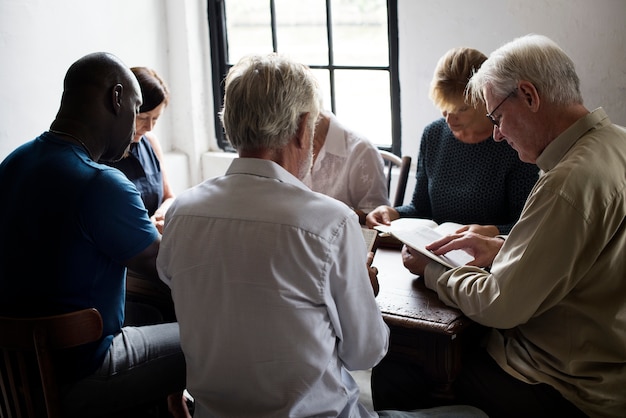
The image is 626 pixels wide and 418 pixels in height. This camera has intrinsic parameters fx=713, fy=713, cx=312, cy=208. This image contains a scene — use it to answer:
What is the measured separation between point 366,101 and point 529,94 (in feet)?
6.97

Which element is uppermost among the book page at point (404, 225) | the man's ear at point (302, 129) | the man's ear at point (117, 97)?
the man's ear at point (117, 97)

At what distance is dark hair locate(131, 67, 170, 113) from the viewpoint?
2.81 meters

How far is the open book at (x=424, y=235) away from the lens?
6.73ft

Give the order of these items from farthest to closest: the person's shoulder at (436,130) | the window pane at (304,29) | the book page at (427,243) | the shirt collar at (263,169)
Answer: the window pane at (304,29)
the person's shoulder at (436,130)
the book page at (427,243)
the shirt collar at (263,169)

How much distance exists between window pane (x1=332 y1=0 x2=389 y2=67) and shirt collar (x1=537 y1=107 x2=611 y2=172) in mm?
2038

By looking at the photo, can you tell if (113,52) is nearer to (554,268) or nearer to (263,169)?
(263,169)

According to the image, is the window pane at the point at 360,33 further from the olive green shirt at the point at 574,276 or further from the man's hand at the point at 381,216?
the olive green shirt at the point at 574,276

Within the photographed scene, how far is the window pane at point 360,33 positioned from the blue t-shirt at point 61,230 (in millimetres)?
2178

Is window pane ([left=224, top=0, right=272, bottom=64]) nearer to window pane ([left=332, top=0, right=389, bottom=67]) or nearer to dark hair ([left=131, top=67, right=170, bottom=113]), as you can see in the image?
window pane ([left=332, top=0, right=389, bottom=67])

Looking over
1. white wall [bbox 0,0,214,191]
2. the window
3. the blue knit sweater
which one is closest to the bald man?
the blue knit sweater

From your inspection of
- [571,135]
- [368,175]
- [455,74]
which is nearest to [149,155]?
[368,175]

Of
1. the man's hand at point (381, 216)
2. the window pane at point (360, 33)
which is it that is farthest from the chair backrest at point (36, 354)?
the window pane at point (360, 33)

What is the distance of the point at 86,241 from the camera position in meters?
1.90

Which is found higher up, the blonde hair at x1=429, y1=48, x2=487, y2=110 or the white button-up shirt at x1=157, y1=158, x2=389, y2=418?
the blonde hair at x1=429, y1=48, x2=487, y2=110
